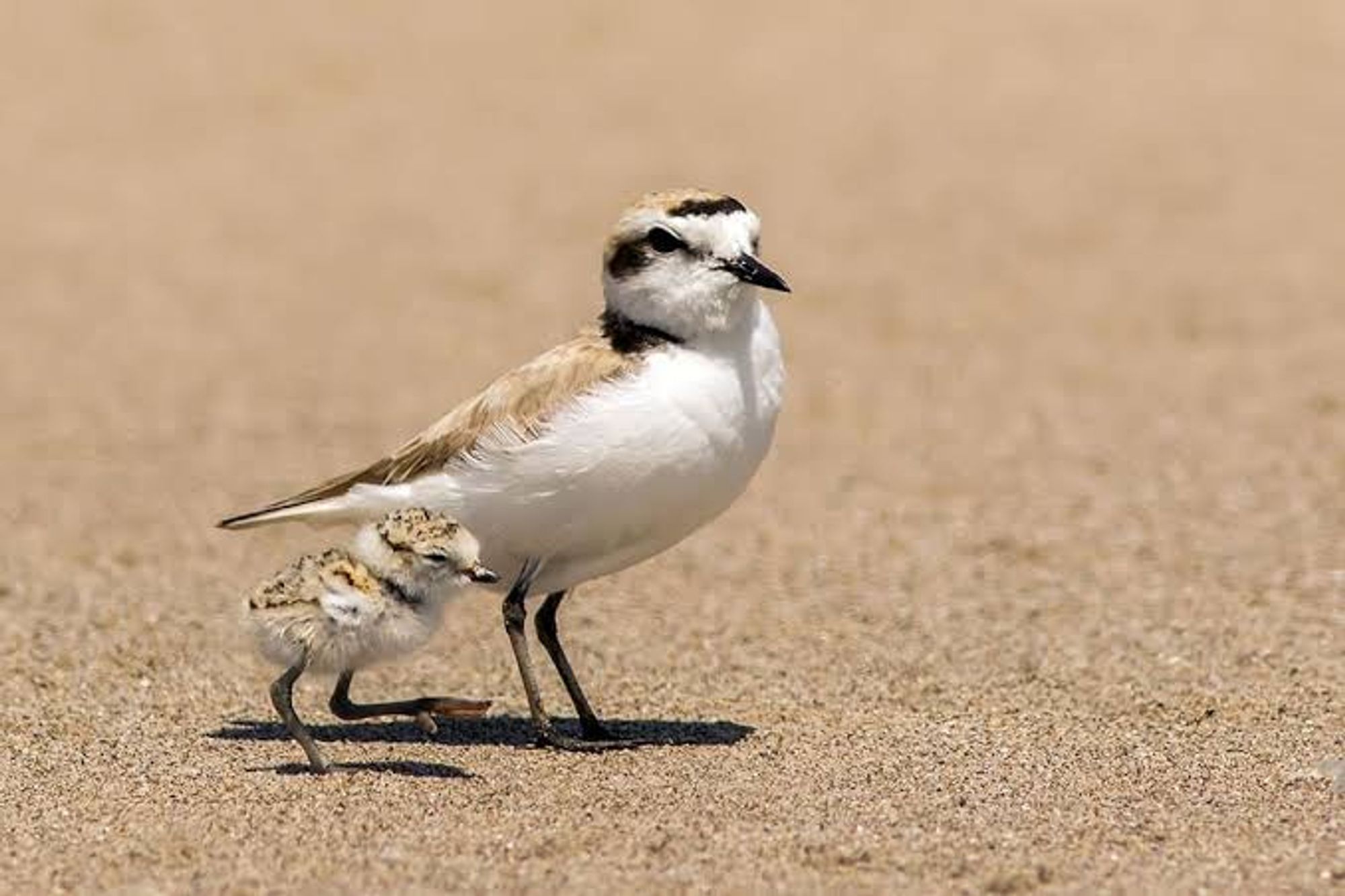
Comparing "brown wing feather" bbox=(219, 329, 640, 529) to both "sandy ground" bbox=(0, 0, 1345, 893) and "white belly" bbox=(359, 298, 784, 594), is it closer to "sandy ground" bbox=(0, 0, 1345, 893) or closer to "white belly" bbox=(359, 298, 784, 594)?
"white belly" bbox=(359, 298, 784, 594)

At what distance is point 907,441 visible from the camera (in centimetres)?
1282

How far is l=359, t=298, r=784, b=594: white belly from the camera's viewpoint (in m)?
6.55

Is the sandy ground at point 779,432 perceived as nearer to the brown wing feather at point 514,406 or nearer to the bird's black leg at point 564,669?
the bird's black leg at point 564,669

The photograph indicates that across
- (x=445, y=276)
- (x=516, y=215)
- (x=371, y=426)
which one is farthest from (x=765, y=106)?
(x=371, y=426)

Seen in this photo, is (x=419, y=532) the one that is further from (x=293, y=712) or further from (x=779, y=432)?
(x=779, y=432)

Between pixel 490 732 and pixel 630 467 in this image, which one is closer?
pixel 630 467

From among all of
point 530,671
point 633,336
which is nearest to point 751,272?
point 633,336

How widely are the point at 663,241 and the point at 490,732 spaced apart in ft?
5.43

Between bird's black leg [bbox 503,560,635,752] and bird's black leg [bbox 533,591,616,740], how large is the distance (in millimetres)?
67

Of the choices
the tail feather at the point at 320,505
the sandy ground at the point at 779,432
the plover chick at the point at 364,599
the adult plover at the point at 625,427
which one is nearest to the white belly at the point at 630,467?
the adult plover at the point at 625,427

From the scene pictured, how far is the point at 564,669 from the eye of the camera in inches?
280

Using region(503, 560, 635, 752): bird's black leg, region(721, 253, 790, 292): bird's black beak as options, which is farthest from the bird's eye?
region(503, 560, 635, 752): bird's black leg

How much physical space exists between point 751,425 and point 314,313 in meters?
10.2

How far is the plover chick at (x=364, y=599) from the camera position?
6.32 m
